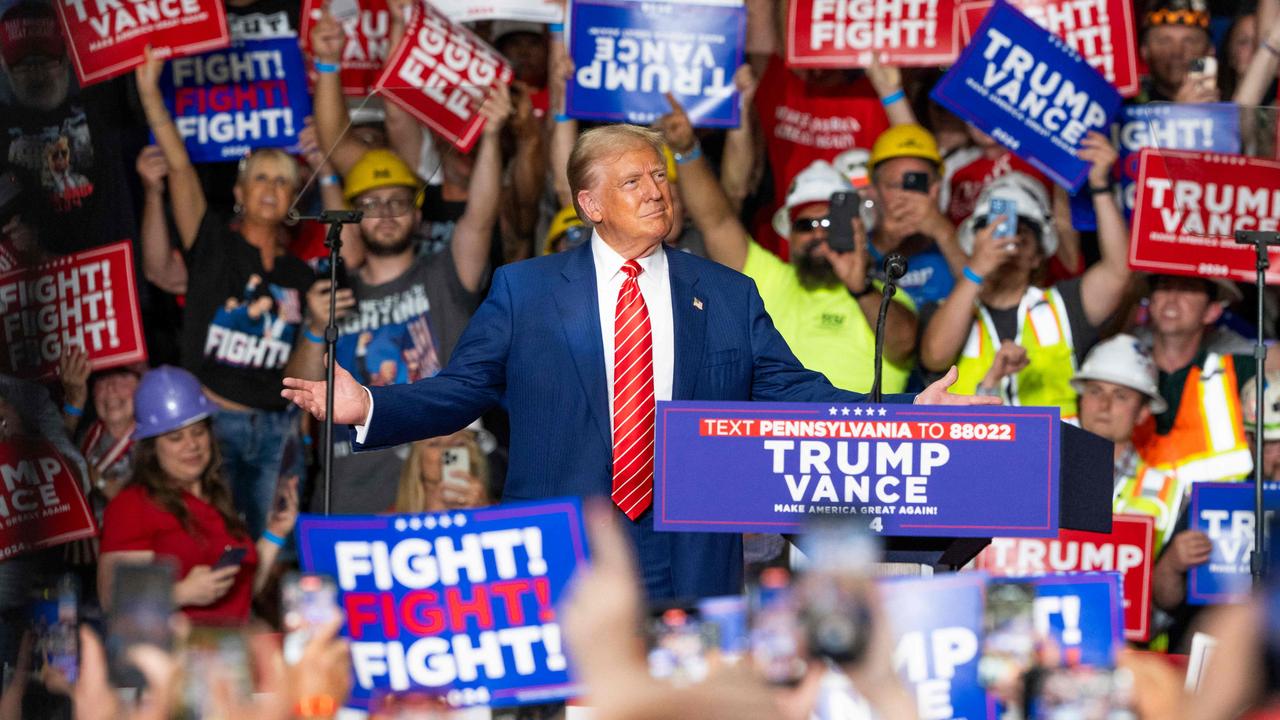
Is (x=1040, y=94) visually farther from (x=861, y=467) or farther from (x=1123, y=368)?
(x=861, y=467)

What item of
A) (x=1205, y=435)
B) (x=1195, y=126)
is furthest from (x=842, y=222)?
(x=1205, y=435)

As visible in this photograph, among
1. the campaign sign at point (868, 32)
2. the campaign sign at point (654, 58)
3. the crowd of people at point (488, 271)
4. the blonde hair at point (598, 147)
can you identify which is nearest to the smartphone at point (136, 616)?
the blonde hair at point (598, 147)

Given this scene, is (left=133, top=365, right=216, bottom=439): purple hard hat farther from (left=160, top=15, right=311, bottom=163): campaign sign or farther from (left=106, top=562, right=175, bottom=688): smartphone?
(left=106, top=562, right=175, bottom=688): smartphone

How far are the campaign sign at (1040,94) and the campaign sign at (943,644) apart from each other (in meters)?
3.63

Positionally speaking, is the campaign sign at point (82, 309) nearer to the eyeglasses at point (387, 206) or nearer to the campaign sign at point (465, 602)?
the eyeglasses at point (387, 206)

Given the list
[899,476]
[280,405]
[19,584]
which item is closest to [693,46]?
[280,405]

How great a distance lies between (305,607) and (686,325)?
3.98 ft

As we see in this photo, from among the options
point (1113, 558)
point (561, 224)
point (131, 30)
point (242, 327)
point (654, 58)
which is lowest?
point (1113, 558)

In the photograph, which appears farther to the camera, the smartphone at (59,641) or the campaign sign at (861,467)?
the smartphone at (59,641)

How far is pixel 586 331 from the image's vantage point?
4.06m

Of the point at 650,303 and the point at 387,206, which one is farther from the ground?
the point at 387,206

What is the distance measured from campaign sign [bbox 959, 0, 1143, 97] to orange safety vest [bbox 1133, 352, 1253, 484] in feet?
3.77

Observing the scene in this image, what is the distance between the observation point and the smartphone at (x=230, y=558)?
5902mm

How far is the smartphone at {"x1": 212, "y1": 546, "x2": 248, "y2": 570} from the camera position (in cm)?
590
